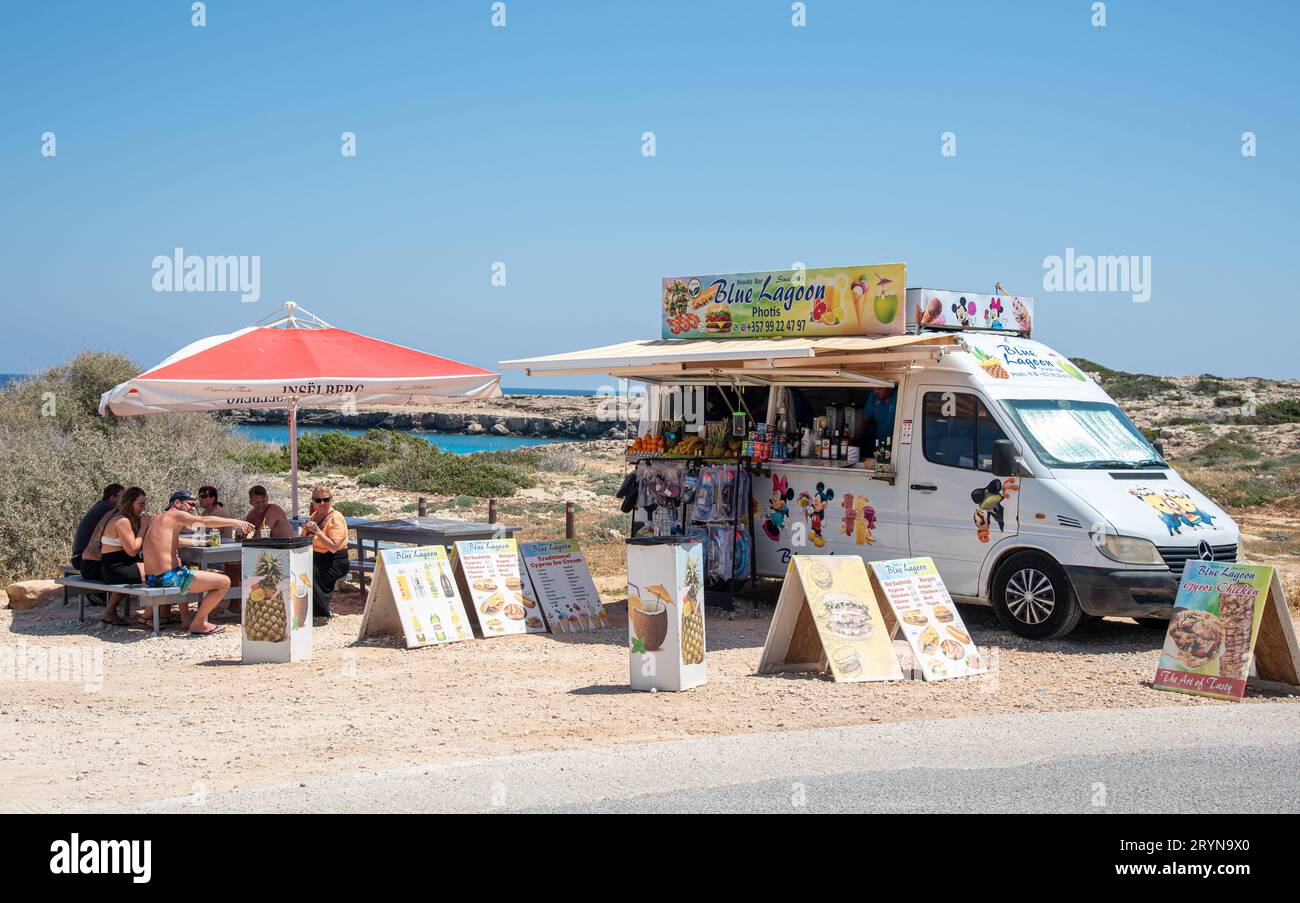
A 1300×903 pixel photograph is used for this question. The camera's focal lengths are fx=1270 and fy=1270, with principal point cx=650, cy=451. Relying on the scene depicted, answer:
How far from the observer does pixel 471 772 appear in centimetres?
652

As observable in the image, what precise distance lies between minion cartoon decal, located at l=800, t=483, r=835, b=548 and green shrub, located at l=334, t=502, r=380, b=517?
14423 mm

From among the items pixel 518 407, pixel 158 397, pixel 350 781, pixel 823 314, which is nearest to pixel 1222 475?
pixel 823 314

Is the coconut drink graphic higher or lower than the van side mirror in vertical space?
lower

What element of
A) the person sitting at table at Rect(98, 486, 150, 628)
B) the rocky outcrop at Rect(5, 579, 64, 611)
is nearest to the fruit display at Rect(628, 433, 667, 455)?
the person sitting at table at Rect(98, 486, 150, 628)

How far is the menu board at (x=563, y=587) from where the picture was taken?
11.5 meters

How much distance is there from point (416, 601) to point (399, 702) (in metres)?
2.25

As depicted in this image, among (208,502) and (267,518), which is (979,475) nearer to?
(267,518)

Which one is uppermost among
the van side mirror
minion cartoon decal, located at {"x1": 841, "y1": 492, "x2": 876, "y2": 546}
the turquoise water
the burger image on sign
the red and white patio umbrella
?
the burger image on sign

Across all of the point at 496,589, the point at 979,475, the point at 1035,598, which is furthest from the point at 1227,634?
the point at 496,589

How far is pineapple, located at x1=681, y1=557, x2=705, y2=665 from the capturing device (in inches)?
346

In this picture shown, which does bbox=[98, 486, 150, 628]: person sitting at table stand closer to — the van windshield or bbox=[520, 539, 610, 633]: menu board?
bbox=[520, 539, 610, 633]: menu board

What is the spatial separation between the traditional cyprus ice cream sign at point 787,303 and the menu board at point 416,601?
3913mm

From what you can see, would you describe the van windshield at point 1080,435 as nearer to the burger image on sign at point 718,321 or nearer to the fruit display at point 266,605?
the burger image on sign at point 718,321
